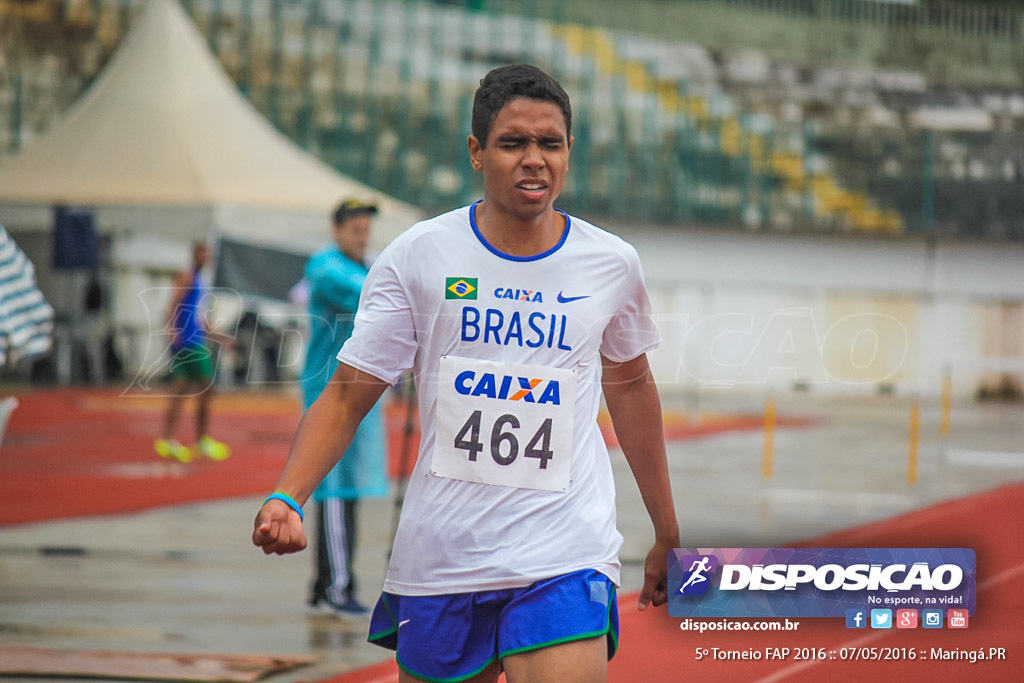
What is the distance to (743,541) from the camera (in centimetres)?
A: 926

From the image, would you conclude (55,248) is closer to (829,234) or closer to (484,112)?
Result: (484,112)

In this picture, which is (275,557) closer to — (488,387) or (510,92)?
(488,387)

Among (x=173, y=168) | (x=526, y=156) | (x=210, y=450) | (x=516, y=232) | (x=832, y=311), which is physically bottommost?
(x=210, y=450)

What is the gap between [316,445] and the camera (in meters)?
3.01

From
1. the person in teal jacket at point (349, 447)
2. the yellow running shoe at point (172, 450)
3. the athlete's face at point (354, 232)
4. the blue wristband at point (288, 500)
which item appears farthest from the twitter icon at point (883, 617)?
the yellow running shoe at point (172, 450)

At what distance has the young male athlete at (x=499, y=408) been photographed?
3.02m

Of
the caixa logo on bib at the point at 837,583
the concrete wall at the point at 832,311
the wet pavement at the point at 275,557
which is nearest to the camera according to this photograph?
the caixa logo on bib at the point at 837,583

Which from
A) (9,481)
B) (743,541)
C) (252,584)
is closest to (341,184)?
(9,481)

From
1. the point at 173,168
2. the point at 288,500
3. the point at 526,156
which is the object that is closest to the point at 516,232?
the point at 526,156

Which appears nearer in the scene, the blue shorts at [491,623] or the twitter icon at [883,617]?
the blue shorts at [491,623]

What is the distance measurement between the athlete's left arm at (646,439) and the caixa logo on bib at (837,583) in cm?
132

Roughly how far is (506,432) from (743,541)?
638 centimetres

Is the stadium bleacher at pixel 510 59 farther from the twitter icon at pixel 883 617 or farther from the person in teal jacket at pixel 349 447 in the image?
the twitter icon at pixel 883 617

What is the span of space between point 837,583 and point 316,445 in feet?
7.43
